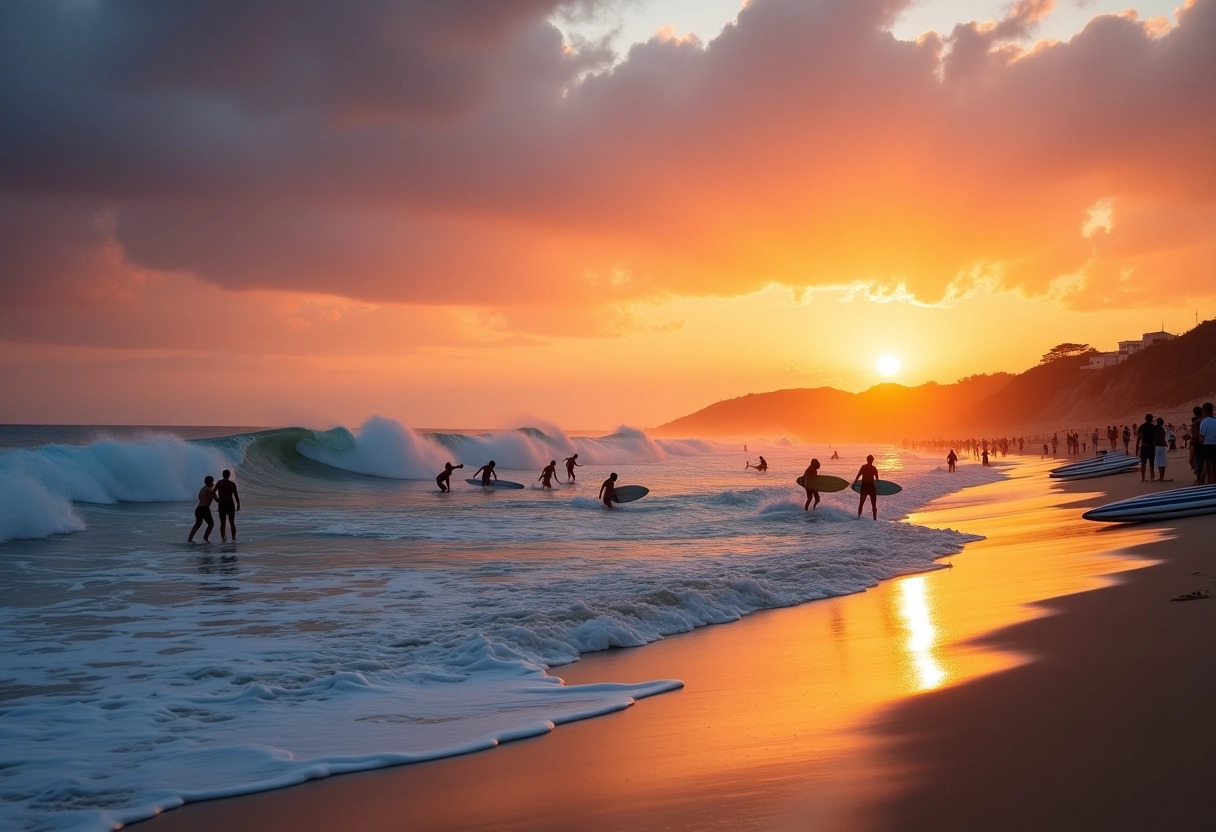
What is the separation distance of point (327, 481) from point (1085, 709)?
126 ft

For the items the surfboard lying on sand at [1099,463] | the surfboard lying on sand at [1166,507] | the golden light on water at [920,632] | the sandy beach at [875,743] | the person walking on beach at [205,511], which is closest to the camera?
the sandy beach at [875,743]

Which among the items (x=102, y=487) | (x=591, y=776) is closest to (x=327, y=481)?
(x=102, y=487)

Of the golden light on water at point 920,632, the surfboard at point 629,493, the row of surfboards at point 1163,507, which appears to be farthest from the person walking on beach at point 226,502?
the row of surfboards at point 1163,507

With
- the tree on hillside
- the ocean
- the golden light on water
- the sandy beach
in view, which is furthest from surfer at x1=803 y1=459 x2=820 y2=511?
the tree on hillside

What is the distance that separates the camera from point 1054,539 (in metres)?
13.7

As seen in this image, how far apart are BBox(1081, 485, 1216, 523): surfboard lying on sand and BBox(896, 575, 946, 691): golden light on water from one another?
5.07 meters

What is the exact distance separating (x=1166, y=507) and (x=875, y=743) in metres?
12.2

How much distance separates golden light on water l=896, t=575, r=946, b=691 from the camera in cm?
599

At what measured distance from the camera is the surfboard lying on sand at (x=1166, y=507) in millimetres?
13805

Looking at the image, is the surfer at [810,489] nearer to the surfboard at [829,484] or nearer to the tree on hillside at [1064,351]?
the surfboard at [829,484]

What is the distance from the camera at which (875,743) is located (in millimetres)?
4543

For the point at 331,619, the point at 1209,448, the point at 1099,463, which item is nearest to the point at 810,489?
the point at 1209,448

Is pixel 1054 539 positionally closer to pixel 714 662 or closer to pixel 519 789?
pixel 714 662

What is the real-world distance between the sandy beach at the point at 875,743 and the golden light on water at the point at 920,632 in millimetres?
44
